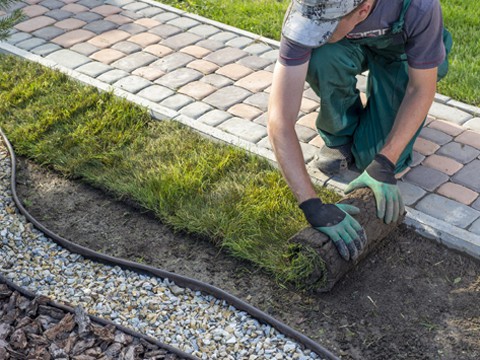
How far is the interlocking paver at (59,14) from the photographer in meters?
7.06

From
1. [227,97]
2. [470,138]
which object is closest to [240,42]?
[227,97]

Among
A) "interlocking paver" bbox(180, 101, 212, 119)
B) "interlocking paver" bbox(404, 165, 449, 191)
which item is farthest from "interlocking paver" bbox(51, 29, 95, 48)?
"interlocking paver" bbox(404, 165, 449, 191)

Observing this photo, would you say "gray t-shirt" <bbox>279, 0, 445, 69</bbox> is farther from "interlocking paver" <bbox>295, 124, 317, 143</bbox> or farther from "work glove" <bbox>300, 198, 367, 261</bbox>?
"interlocking paver" <bbox>295, 124, 317, 143</bbox>

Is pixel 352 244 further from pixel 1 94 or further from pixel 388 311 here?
pixel 1 94

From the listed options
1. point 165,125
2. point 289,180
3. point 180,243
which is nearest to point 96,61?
point 165,125

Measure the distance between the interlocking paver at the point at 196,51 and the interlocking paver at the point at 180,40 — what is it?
7 cm

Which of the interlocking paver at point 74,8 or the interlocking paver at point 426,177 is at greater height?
the interlocking paver at point 426,177

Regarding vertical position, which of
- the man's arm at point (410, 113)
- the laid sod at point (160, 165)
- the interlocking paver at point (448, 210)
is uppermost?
the man's arm at point (410, 113)

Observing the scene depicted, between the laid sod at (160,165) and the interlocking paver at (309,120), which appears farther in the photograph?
the interlocking paver at (309,120)

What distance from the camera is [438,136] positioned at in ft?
17.5

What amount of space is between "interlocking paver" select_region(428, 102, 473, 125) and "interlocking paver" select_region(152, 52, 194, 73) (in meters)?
2.04

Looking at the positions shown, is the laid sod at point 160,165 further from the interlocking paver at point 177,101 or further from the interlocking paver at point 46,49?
the interlocking paver at point 46,49

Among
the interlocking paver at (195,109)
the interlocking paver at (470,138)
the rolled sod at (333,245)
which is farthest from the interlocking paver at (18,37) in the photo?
the interlocking paver at (470,138)

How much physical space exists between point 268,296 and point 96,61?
3041 millimetres
